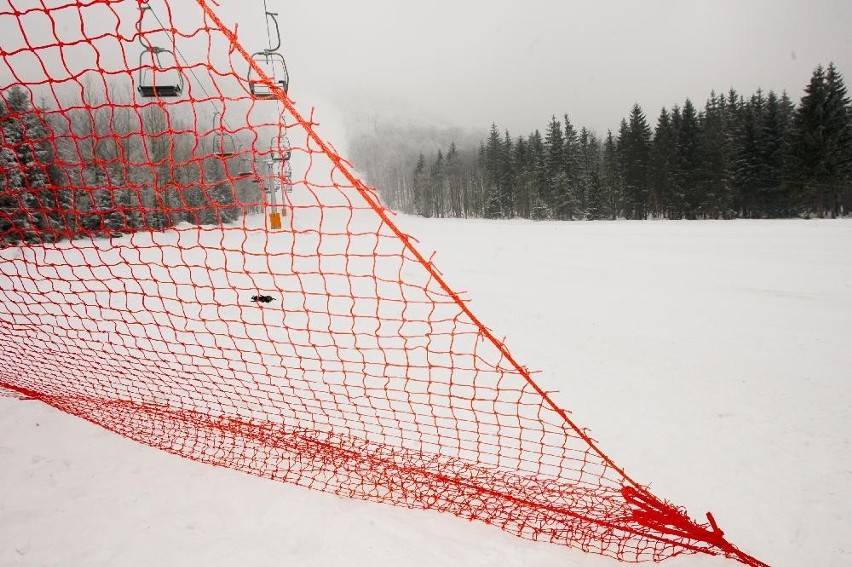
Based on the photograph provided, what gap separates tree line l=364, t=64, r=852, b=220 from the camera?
27.3m

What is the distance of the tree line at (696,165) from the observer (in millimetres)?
27344

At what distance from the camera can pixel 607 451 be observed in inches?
134

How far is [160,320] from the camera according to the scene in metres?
6.83

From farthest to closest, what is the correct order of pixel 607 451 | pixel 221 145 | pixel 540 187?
pixel 540 187
pixel 607 451
pixel 221 145

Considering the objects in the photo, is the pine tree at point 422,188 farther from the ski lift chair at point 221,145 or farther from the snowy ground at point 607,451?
the snowy ground at point 607,451

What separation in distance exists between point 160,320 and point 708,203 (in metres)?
41.0

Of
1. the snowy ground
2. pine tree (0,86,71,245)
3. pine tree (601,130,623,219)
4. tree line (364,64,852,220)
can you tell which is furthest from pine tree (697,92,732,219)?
pine tree (0,86,71,245)

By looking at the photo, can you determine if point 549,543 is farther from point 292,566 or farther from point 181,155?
point 181,155

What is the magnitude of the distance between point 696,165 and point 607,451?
132 feet

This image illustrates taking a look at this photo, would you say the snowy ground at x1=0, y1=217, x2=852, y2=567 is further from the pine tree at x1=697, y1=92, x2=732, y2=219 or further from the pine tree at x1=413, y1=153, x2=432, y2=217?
the pine tree at x1=413, y1=153, x2=432, y2=217

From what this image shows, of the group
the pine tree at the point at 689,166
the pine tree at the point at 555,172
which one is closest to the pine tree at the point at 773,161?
the pine tree at the point at 689,166

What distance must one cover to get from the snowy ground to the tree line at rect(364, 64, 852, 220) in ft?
98.8

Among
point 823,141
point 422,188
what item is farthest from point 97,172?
point 823,141

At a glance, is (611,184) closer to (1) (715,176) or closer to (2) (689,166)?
(2) (689,166)
